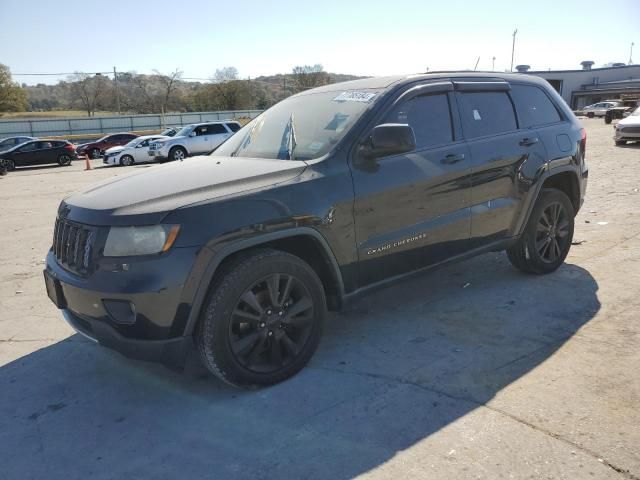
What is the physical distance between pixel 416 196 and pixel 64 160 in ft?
86.3

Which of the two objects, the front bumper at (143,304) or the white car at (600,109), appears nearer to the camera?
the front bumper at (143,304)

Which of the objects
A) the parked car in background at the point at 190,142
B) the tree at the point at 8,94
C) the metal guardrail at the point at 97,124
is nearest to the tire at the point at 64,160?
the parked car in background at the point at 190,142

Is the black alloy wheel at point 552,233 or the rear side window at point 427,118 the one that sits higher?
the rear side window at point 427,118

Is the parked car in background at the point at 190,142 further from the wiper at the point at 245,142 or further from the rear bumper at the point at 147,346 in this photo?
the rear bumper at the point at 147,346

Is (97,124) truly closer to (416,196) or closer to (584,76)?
(416,196)

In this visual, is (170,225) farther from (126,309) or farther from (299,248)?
(299,248)

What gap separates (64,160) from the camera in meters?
26.1

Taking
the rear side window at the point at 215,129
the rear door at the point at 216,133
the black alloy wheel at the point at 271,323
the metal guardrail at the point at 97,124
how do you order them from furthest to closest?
the metal guardrail at the point at 97,124 → the rear side window at the point at 215,129 → the rear door at the point at 216,133 → the black alloy wheel at the point at 271,323

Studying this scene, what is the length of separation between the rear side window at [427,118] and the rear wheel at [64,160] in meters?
26.0

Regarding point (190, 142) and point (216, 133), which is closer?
point (190, 142)

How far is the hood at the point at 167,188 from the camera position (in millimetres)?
2898

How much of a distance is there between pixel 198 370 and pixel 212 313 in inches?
32.8

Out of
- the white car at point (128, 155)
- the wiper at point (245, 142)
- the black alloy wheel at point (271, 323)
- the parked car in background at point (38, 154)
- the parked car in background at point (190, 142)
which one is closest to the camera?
the black alloy wheel at point (271, 323)

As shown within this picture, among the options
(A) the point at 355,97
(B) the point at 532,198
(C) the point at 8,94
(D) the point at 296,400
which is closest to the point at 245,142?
(A) the point at 355,97
